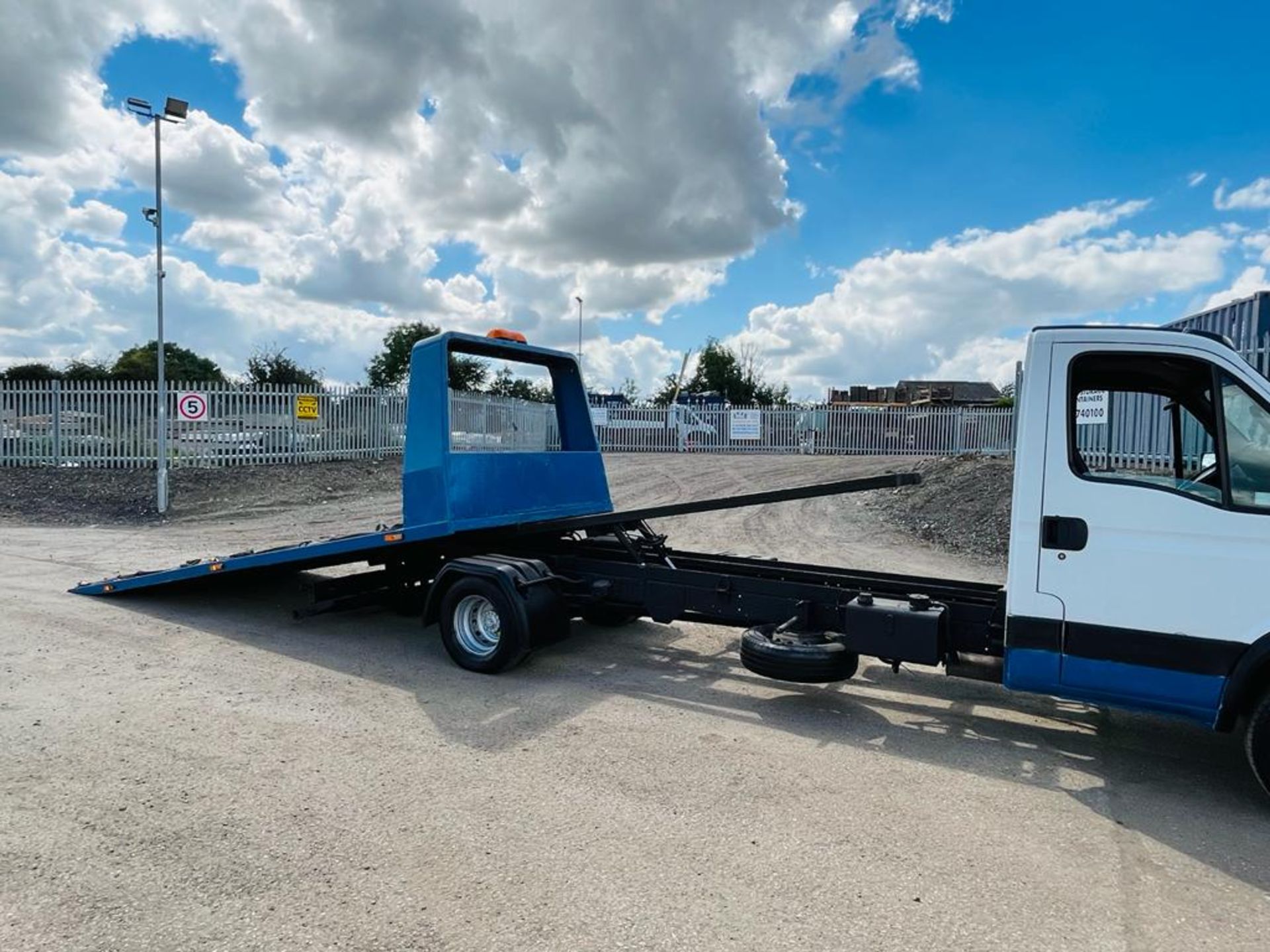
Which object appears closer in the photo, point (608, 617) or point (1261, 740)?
point (1261, 740)

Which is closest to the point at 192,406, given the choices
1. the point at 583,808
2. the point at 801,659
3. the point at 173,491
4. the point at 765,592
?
the point at 173,491

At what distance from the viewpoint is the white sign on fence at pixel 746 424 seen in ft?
111

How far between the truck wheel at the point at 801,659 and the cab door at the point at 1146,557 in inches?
48.7

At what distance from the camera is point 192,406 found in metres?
18.0

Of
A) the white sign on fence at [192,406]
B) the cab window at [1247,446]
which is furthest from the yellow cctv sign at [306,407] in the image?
the cab window at [1247,446]

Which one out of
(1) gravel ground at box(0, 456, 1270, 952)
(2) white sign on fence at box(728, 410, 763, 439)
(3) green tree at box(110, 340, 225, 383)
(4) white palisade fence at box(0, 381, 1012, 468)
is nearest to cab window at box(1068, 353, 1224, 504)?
(1) gravel ground at box(0, 456, 1270, 952)

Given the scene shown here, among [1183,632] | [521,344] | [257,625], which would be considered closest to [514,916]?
[1183,632]

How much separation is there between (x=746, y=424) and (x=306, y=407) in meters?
18.3

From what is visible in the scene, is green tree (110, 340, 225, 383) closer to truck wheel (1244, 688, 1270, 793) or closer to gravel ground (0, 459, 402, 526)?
gravel ground (0, 459, 402, 526)

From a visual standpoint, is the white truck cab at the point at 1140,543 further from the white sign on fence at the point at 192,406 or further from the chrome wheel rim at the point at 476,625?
the white sign on fence at the point at 192,406

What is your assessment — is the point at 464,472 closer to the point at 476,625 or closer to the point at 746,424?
the point at 476,625

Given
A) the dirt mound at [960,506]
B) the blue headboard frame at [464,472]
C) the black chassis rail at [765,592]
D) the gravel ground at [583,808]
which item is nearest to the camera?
the gravel ground at [583,808]

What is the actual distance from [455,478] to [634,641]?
2103 mm

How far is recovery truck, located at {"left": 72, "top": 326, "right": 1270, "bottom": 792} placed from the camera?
3988 millimetres
